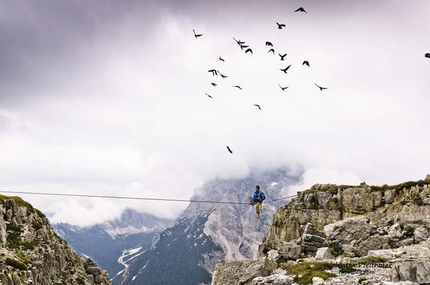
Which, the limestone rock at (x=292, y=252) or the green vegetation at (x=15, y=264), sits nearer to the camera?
the limestone rock at (x=292, y=252)

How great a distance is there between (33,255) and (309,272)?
193 feet

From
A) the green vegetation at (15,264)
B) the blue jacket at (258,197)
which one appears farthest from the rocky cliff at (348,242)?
the green vegetation at (15,264)

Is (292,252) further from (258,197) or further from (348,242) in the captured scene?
(258,197)

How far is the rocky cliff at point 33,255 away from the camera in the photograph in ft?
183

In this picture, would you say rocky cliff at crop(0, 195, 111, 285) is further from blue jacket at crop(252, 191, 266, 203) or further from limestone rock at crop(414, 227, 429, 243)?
limestone rock at crop(414, 227, 429, 243)

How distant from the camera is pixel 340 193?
9925cm

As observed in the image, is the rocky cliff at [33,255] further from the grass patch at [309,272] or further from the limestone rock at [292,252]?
the grass patch at [309,272]

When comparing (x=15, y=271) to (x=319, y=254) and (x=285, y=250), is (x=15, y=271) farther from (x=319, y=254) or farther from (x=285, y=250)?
(x=319, y=254)

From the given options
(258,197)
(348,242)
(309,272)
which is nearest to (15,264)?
(258,197)

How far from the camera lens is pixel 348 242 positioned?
→ 153 feet

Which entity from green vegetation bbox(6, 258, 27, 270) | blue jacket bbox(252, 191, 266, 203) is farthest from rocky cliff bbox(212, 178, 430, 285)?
green vegetation bbox(6, 258, 27, 270)

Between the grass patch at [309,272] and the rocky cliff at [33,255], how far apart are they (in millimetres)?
39603

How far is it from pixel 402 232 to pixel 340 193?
4756 cm

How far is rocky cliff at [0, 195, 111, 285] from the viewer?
55.8 meters
